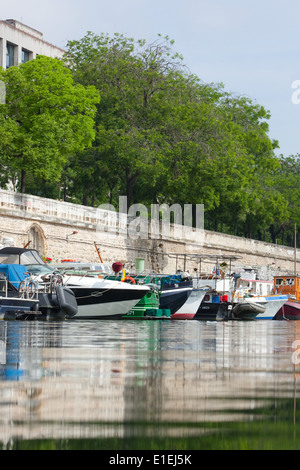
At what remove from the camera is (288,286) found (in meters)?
51.0

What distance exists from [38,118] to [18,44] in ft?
106

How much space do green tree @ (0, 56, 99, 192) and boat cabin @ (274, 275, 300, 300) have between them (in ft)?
Answer: 50.5

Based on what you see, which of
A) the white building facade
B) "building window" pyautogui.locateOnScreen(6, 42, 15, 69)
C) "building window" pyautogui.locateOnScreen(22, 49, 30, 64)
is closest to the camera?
the white building facade

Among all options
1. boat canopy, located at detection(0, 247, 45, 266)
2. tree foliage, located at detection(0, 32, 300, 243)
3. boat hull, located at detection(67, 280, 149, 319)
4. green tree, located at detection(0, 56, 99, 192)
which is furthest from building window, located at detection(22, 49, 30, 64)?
boat hull, located at detection(67, 280, 149, 319)

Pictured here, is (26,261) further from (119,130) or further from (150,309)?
(119,130)

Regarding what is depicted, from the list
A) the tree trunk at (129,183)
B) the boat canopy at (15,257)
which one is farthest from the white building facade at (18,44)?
the boat canopy at (15,257)

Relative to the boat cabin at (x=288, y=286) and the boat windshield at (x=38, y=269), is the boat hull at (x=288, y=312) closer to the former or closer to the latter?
the boat cabin at (x=288, y=286)

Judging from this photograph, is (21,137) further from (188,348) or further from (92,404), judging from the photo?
(92,404)

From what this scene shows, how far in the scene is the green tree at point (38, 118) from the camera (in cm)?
4134

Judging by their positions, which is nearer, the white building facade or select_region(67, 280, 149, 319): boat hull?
select_region(67, 280, 149, 319): boat hull

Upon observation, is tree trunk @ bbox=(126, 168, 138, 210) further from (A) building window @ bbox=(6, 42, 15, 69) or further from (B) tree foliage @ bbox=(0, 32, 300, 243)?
(A) building window @ bbox=(6, 42, 15, 69)

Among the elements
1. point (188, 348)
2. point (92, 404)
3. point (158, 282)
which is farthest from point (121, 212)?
point (92, 404)

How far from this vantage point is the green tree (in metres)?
41.3

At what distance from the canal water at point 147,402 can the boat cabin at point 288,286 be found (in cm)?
4048
